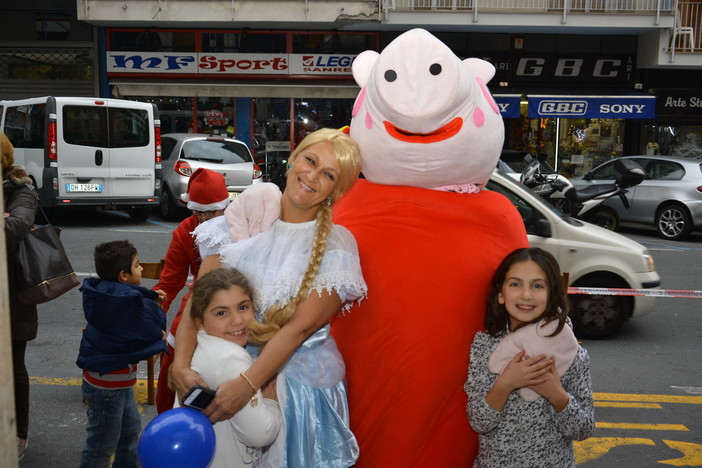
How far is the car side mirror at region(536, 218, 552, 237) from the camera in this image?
21.4ft

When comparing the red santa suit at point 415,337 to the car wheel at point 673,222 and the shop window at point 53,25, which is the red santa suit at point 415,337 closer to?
the car wheel at point 673,222

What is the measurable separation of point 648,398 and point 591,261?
5.15 feet

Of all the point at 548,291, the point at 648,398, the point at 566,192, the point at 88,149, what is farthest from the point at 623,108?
the point at 548,291

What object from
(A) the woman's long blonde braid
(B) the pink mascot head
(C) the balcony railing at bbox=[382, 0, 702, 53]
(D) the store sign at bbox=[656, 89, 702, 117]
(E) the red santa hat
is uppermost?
(C) the balcony railing at bbox=[382, 0, 702, 53]

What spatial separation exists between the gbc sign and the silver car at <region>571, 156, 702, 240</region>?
417cm

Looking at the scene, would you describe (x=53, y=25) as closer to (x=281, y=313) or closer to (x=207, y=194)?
(x=207, y=194)

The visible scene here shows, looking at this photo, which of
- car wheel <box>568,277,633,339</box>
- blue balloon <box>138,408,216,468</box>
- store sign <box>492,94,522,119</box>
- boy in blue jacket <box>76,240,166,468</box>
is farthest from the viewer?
store sign <box>492,94,522,119</box>

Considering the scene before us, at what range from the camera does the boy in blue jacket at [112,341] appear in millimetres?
3465

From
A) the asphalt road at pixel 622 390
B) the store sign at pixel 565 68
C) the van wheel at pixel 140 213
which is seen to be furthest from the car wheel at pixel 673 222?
the van wheel at pixel 140 213

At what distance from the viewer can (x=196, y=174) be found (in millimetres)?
4277

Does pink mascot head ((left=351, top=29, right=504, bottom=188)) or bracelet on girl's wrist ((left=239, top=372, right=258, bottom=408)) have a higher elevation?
pink mascot head ((left=351, top=29, right=504, bottom=188))

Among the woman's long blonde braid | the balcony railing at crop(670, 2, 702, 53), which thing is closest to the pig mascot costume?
the woman's long blonde braid

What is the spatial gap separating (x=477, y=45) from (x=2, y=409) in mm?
19057

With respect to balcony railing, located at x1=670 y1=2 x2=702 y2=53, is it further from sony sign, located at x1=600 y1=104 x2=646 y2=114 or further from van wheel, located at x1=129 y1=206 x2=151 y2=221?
van wheel, located at x1=129 y1=206 x2=151 y2=221
